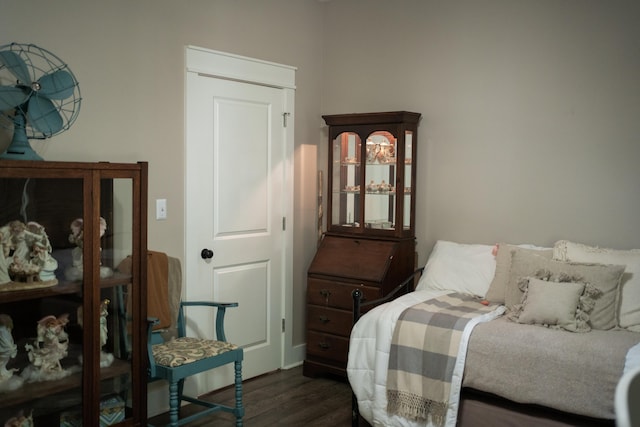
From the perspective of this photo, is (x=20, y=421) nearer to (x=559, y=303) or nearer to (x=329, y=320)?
(x=329, y=320)

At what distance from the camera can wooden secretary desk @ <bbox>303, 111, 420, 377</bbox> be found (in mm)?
4188

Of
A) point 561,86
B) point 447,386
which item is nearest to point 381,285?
point 447,386

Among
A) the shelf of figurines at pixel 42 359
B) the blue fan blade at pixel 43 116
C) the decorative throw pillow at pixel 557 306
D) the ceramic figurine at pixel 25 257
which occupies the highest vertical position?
the blue fan blade at pixel 43 116

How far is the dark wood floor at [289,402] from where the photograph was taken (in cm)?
363

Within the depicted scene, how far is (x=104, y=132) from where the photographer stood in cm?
333

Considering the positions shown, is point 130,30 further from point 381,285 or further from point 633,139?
point 633,139

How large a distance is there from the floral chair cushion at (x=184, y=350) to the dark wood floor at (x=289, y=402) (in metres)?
0.50

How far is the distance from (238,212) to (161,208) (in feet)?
2.08

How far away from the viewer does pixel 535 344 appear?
298 cm

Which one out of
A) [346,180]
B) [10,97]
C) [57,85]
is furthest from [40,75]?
[346,180]

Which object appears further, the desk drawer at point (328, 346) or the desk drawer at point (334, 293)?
the desk drawer at point (328, 346)

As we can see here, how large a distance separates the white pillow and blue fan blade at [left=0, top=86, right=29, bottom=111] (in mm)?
2536

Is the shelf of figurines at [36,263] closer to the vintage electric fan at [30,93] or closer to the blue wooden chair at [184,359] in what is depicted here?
the vintage electric fan at [30,93]

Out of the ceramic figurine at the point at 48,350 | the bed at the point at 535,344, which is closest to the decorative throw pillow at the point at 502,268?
the bed at the point at 535,344
